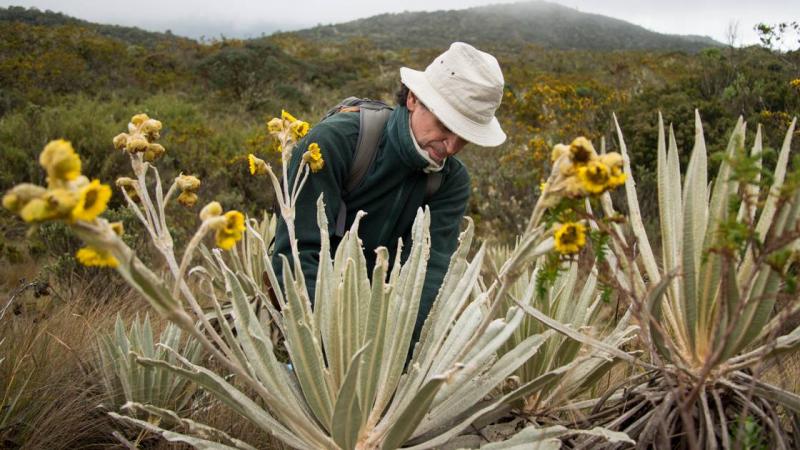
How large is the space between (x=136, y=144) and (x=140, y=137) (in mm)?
28

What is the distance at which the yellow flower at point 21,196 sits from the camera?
71cm

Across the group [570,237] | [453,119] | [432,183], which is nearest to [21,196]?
[570,237]

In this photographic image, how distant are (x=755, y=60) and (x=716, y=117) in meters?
2.93

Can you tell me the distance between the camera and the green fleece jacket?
2104 millimetres

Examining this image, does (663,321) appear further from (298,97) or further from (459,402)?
(298,97)

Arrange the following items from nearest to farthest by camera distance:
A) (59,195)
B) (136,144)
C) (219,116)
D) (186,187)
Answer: (59,195) < (136,144) < (186,187) < (219,116)

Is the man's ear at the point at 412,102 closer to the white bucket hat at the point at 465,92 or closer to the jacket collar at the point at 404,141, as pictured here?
the jacket collar at the point at 404,141

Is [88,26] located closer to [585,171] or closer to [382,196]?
[382,196]

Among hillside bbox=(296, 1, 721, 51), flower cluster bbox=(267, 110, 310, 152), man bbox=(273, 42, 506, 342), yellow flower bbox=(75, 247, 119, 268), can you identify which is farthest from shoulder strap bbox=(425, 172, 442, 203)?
hillside bbox=(296, 1, 721, 51)

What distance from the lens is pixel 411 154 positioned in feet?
7.22

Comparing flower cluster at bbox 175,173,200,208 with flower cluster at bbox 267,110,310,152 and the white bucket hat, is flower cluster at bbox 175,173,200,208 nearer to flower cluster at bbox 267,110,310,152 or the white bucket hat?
flower cluster at bbox 267,110,310,152

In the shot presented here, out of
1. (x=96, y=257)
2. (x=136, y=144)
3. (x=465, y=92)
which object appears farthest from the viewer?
(x=465, y=92)

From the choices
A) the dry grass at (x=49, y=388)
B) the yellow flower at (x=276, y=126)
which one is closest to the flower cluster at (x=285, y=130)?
the yellow flower at (x=276, y=126)

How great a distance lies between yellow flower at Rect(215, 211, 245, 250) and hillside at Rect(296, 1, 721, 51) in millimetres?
46521
